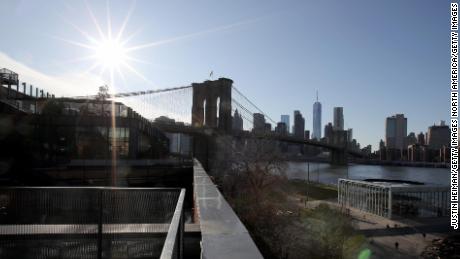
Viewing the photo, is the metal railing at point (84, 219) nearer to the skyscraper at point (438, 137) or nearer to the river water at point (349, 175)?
the river water at point (349, 175)

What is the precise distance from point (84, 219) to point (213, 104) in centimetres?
6112

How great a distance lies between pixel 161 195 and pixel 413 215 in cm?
3776

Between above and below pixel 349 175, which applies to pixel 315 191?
above

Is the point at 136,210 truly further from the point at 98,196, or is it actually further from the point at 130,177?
the point at 130,177

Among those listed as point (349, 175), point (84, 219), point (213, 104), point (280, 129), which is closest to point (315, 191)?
point (213, 104)

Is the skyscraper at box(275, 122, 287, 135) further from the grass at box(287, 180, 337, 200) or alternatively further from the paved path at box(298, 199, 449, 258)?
the paved path at box(298, 199, 449, 258)

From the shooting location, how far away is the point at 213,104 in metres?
66.8

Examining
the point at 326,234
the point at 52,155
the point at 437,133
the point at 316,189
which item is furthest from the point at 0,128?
the point at 437,133

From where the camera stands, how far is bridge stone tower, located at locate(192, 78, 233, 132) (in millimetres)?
62062

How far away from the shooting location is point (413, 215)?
122ft

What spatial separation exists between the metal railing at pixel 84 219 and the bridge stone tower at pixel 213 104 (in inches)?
2041

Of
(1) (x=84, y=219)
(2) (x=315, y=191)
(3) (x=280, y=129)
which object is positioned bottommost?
(2) (x=315, y=191)

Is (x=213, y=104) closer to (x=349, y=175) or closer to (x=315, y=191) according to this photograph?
(x=315, y=191)

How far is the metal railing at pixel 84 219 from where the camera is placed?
555cm
